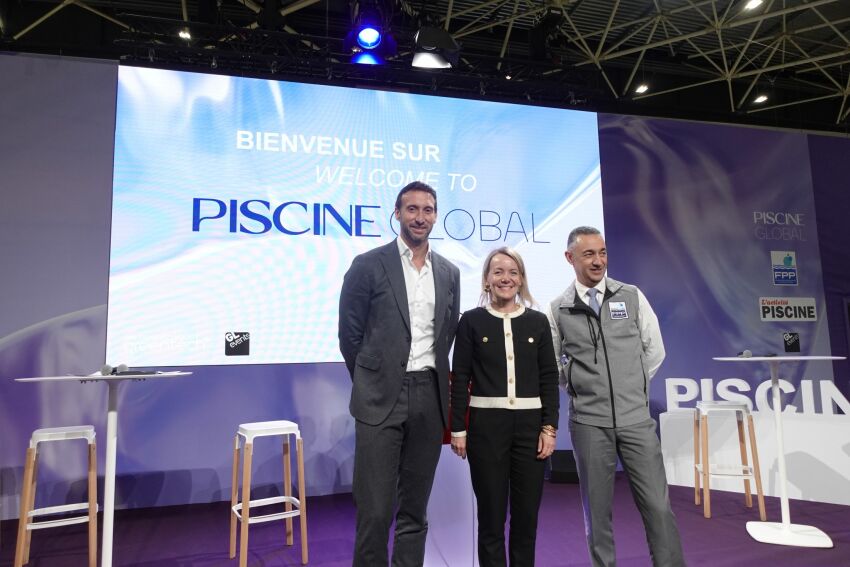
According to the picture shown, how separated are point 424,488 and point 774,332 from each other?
482 centimetres

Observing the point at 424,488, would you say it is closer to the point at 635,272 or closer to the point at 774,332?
the point at 635,272

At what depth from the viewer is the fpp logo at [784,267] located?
554 centimetres

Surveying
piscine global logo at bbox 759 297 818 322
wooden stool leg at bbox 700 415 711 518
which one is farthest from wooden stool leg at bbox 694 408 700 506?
piscine global logo at bbox 759 297 818 322

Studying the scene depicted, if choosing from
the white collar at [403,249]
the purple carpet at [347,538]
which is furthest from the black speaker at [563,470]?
the white collar at [403,249]

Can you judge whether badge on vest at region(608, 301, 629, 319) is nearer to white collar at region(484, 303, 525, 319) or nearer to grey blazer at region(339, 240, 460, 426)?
white collar at region(484, 303, 525, 319)

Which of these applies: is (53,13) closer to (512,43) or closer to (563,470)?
(512,43)

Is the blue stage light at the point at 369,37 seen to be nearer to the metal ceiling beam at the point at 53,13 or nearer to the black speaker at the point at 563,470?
the metal ceiling beam at the point at 53,13

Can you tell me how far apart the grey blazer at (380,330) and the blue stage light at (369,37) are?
115 inches

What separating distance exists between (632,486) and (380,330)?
1.19 meters

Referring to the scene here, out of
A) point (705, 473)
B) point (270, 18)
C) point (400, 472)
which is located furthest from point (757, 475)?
point (270, 18)

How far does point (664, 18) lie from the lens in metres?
6.44

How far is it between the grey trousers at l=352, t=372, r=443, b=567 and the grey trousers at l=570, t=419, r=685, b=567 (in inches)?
25.4

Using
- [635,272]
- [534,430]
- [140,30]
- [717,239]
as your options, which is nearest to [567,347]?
[534,430]

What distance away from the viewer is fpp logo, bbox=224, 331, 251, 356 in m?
3.99
